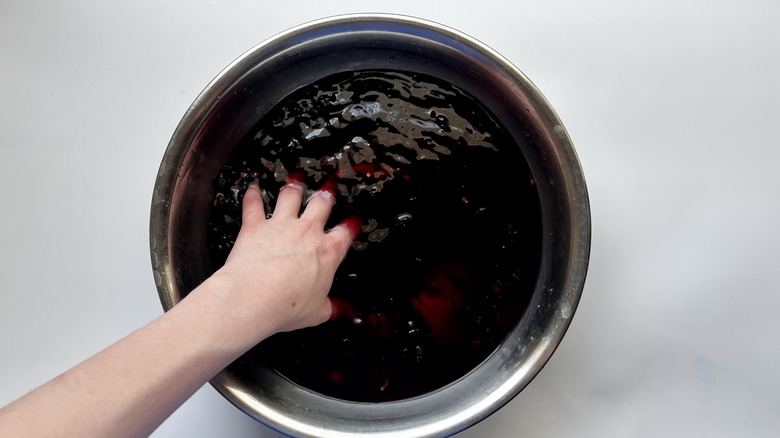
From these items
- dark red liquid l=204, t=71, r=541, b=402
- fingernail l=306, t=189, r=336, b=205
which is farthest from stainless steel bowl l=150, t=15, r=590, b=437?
fingernail l=306, t=189, r=336, b=205

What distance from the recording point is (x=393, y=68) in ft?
2.34

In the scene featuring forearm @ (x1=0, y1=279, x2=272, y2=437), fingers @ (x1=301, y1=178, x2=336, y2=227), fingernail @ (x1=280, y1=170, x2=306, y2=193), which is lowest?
forearm @ (x1=0, y1=279, x2=272, y2=437)

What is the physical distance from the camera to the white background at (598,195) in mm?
792

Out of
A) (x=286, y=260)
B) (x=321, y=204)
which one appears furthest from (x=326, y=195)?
(x=286, y=260)

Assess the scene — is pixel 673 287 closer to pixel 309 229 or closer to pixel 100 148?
pixel 309 229

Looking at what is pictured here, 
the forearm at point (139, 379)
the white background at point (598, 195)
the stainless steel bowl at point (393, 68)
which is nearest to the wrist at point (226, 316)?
the forearm at point (139, 379)

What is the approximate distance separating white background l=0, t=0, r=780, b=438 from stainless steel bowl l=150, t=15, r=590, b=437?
0.47 ft

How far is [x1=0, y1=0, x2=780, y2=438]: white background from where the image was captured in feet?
2.60

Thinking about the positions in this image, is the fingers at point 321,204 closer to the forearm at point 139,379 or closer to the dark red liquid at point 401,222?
the dark red liquid at point 401,222

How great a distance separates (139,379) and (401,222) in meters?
0.38

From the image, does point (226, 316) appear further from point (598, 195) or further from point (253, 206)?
point (598, 195)

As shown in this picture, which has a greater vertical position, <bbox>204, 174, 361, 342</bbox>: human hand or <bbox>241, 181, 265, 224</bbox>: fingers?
<bbox>241, 181, 265, 224</bbox>: fingers

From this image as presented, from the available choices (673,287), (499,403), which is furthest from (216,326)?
(673,287)

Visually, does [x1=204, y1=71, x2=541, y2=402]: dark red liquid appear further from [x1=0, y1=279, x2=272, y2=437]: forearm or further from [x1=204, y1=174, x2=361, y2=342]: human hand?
[x1=0, y1=279, x2=272, y2=437]: forearm
